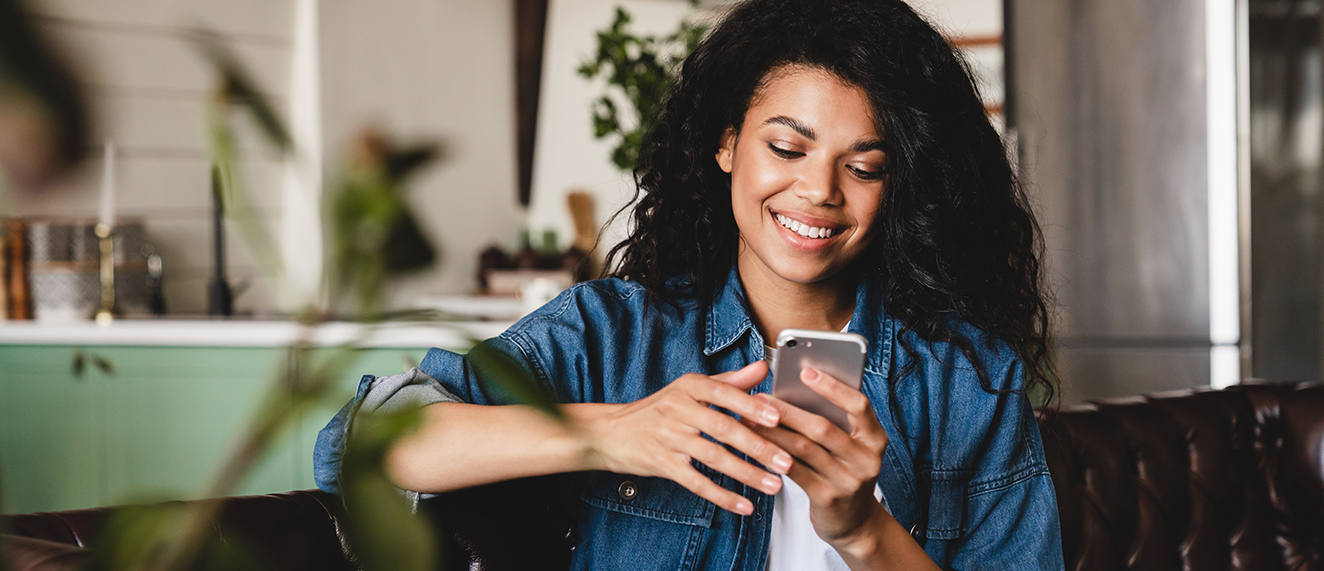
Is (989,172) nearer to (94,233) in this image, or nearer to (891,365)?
(891,365)

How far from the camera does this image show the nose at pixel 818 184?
1135mm

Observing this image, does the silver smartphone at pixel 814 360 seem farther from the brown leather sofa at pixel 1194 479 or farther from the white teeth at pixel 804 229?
the brown leather sofa at pixel 1194 479

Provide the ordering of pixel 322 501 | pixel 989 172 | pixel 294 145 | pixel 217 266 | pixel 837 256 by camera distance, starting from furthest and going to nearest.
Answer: pixel 217 266
pixel 989 172
pixel 837 256
pixel 322 501
pixel 294 145

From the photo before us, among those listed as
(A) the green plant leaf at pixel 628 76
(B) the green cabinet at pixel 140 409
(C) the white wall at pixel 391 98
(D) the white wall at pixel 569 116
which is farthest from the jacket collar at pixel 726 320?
(D) the white wall at pixel 569 116

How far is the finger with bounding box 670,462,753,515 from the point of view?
0.82 meters

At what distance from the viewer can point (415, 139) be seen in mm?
277

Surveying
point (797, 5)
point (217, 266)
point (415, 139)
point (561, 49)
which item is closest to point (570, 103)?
point (561, 49)

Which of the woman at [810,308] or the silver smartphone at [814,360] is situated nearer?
the silver smartphone at [814,360]

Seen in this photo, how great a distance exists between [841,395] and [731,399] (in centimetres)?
10

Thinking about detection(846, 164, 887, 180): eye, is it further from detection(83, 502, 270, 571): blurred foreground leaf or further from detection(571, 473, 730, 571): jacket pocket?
detection(83, 502, 270, 571): blurred foreground leaf

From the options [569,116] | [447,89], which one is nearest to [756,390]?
[447,89]

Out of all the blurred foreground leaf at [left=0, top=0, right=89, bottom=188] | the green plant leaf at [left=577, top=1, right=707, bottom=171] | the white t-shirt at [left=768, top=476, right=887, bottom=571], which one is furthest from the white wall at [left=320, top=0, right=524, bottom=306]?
the blurred foreground leaf at [left=0, top=0, right=89, bottom=188]

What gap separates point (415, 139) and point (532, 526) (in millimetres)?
944

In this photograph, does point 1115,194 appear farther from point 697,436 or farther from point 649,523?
point 697,436
